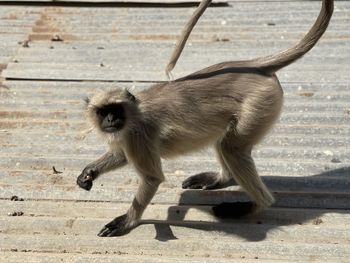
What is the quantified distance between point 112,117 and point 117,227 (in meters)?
0.77

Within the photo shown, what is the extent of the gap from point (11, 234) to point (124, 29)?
3696 millimetres

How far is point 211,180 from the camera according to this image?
5.48 m

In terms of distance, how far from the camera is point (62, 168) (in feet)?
18.6

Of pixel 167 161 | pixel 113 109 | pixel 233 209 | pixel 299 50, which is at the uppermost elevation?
pixel 299 50

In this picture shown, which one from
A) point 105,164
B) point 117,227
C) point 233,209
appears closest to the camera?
point 117,227

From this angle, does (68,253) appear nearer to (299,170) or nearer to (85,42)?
(299,170)

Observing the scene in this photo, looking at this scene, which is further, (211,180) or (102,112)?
(211,180)

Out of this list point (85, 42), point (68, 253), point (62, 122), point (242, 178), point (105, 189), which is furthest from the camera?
point (85, 42)

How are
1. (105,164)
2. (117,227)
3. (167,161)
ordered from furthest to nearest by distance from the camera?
(167,161) → (105,164) → (117,227)

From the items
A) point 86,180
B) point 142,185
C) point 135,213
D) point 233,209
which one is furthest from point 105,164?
point 233,209

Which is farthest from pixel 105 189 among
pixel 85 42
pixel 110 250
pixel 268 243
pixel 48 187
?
pixel 85 42

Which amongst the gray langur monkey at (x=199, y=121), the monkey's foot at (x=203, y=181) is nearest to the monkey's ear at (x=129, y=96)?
the gray langur monkey at (x=199, y=121)

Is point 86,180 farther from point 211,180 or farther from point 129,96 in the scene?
point 211,180

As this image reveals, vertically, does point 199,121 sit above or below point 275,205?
above
